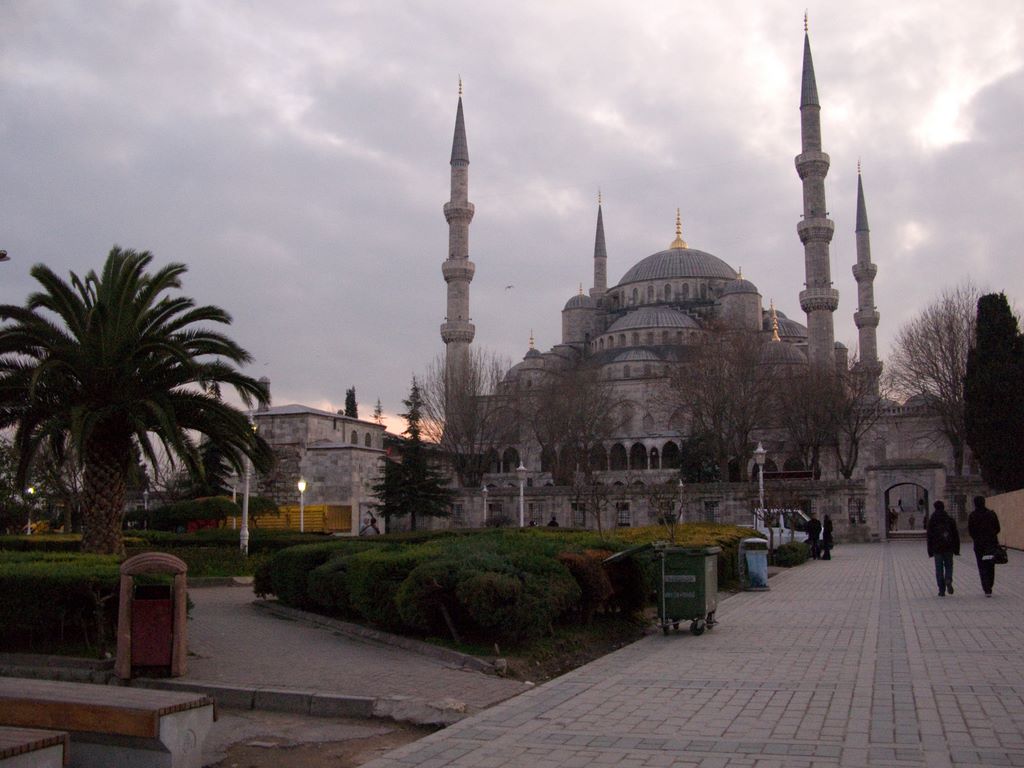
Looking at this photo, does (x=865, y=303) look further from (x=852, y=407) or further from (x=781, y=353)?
(x=852, y=407)

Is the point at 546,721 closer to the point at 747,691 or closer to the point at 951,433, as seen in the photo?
the point at 747,691

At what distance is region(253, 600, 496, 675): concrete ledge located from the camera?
8164 millimetres

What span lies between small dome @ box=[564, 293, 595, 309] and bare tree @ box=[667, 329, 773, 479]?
1583 inches

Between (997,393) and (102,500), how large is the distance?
30.3m

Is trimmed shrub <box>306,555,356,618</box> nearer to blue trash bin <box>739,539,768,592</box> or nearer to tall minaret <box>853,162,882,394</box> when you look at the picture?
blue trash bin <box>739,539,768,592</box>

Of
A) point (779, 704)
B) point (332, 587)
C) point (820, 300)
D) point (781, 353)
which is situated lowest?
point (779, 704)

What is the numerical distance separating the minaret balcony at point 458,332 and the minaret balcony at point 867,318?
2516cm

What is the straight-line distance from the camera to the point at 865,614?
1183 cm

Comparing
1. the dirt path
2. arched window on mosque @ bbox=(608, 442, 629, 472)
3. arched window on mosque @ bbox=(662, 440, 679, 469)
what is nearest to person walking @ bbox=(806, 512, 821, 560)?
the dirt path

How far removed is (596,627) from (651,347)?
201ft

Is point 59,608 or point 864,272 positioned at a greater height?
point 864,272

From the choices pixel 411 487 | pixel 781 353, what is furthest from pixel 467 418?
pixel 781 353

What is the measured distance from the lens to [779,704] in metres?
6.46

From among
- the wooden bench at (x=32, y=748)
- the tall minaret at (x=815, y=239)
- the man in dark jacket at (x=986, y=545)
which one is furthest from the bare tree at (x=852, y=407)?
the wooden bench at (x=32, y=748)
